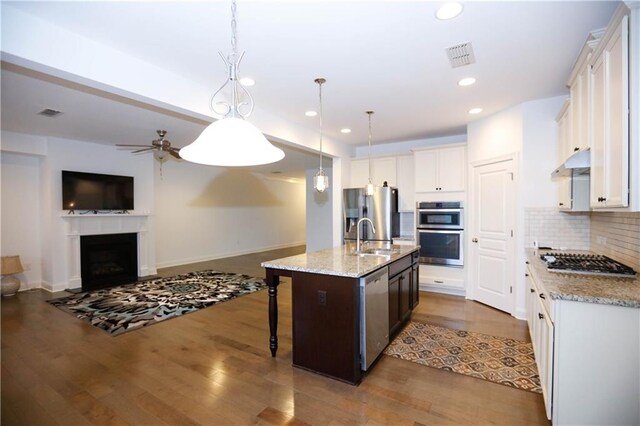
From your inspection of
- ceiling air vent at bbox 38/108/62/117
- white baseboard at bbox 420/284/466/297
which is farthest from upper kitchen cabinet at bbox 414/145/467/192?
ceiling air vent at bbox 38/108/62/117

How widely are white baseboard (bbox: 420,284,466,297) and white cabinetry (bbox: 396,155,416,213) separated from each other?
1319 mm

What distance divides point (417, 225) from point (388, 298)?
2429 millimetres

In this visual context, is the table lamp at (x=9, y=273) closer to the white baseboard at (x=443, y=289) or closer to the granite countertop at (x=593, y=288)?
the white baseboard at (x=443, y=289)

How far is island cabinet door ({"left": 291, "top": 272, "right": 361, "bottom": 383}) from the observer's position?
7.95 feet

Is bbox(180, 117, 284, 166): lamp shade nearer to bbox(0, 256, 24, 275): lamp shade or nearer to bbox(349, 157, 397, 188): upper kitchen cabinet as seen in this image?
bbox(349, 157, 397, 188): upper kitchen cabinet

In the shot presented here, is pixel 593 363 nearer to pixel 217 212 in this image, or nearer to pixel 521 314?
pixel 521 314

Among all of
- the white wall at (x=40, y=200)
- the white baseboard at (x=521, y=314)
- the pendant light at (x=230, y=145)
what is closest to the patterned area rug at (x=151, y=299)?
the white wall at (x=40, y=200)

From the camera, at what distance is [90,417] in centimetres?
210

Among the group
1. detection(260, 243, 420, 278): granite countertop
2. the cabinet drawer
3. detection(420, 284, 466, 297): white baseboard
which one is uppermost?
detection(260, 243, 420, 278): granite countertop

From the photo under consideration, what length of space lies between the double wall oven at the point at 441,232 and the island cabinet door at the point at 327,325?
2983mm

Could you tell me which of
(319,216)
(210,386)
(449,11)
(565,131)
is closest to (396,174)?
(565,131)

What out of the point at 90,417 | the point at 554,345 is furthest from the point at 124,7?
the point at 554,345

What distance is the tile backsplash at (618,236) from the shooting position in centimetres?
230

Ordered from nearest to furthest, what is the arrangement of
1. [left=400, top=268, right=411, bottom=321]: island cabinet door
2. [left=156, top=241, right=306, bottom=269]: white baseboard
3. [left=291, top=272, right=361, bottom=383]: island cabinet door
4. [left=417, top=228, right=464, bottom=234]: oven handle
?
[left=291, top=272, right=361, bottom=383]: island cabinet door
[left=400, top=268, right=411, bottom=321]: island cabinet door
[left=417, top=228, right=464, bottom=234]: oven handle
[left=156, top=241, right=306, bottom=269]: white baseboard
